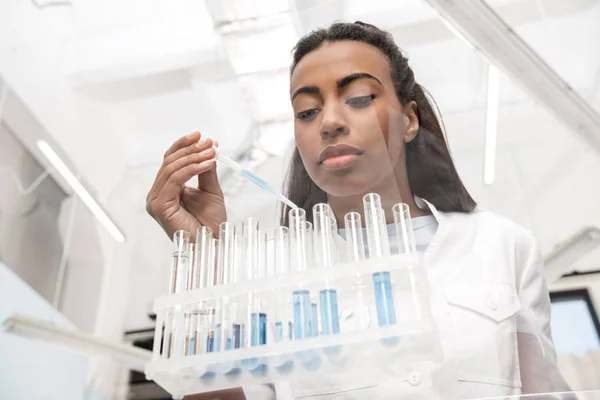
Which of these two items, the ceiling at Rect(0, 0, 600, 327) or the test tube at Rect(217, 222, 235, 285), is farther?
the ceiling at Rect(0, 0, 600, 327)

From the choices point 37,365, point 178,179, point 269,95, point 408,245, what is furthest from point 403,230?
point 37,365

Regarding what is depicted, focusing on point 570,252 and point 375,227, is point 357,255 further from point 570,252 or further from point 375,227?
point 570,252

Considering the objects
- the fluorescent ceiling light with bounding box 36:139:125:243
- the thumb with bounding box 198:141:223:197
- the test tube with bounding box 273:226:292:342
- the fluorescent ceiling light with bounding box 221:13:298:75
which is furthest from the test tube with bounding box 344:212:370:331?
the fluorescent ceiling light with bounding box 36:139:125:243

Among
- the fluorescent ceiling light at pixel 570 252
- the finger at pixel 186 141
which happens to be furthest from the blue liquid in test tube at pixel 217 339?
the fluorescent ceiling light at pixel 570 252

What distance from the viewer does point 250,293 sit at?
0.84m

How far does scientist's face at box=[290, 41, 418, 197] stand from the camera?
102cm

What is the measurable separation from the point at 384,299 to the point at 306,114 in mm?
465

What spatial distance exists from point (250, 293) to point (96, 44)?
1.02 metres

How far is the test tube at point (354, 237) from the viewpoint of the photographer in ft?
2.81

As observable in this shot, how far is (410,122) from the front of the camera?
3.61 feet

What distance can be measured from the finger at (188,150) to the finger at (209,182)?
49 mm

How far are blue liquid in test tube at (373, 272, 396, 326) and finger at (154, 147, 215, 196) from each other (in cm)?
47

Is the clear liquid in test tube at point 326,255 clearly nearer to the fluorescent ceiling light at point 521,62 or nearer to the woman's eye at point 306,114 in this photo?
the woman's eye at point 306,114

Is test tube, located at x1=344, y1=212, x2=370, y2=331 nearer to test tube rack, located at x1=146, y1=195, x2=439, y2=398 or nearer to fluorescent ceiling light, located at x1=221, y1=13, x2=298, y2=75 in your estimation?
test tube rack, located at x1=146, y1=195, x2=439, y2=398
